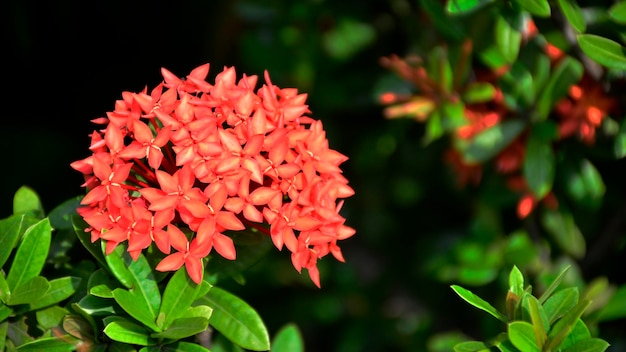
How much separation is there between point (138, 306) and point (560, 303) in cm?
60

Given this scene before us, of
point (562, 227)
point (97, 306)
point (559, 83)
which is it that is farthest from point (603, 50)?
point (97, 306)

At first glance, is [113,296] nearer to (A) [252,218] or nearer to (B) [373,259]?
(A) [252,218]

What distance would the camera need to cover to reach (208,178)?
41.7 inches

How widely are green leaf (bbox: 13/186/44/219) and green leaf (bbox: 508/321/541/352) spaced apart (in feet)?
2.53

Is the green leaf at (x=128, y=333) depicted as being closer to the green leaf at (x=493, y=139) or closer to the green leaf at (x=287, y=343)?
the green leaf at (x=287, y=343)

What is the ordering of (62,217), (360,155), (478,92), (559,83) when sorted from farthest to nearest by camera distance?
(360,155) < (478,92) < (559,83) < (62,217)

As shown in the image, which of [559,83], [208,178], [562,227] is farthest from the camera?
[562,227]

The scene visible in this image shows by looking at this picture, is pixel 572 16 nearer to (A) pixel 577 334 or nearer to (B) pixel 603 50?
(B) pixel 603 50

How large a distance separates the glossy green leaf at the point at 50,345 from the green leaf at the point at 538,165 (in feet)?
3.21

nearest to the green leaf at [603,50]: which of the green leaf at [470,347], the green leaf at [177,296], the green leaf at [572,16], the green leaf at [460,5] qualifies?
the green leaf at [572,16]

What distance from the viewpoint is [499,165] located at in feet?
5.96

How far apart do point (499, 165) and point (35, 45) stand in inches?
81.9

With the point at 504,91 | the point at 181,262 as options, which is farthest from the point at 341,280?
the point at 181,262

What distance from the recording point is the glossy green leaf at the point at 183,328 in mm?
1088
